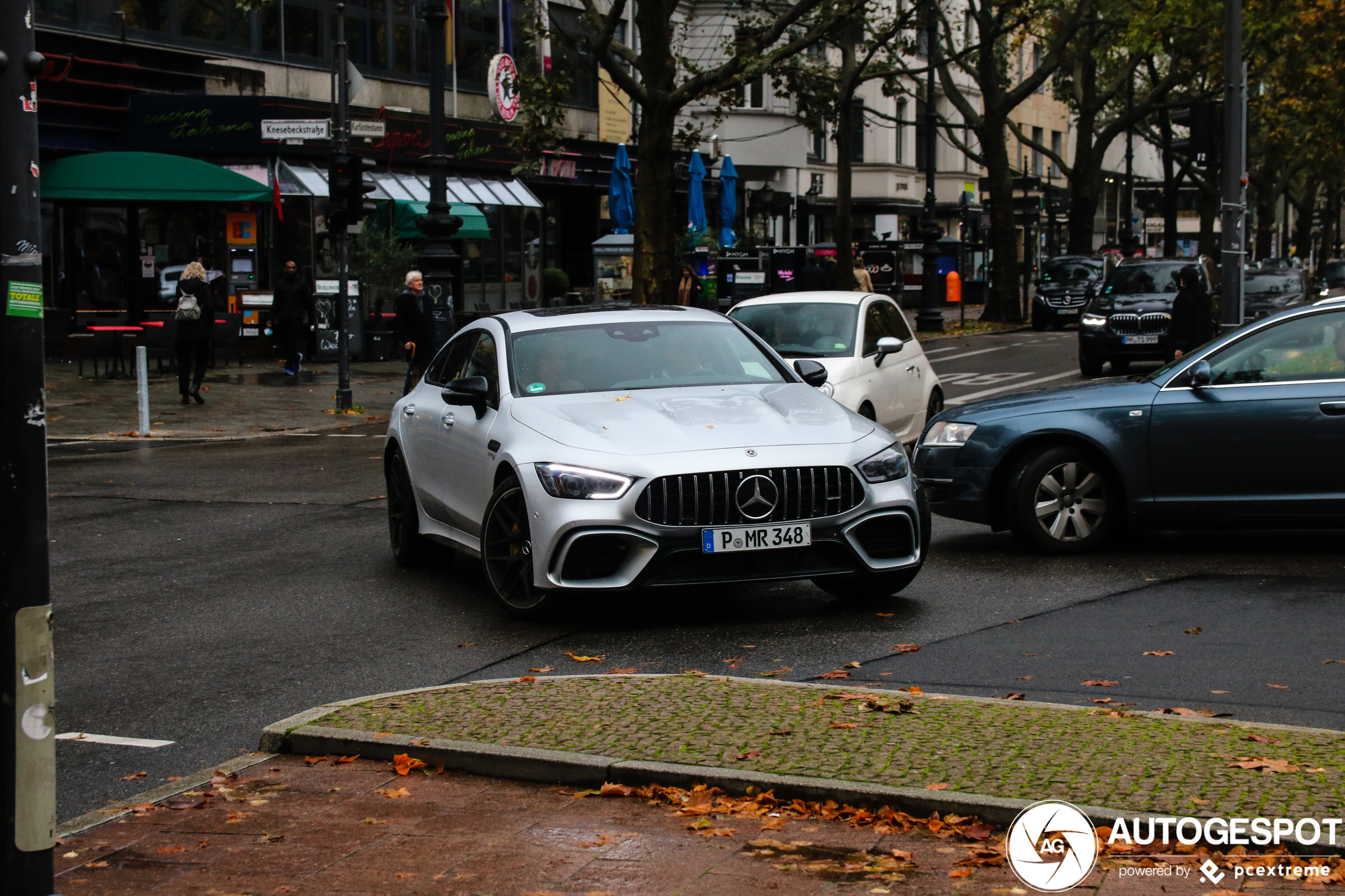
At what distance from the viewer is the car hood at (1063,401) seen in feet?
33.4

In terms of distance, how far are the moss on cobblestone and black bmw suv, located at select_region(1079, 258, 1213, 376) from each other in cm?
2003

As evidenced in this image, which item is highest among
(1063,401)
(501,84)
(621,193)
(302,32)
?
(302,32)

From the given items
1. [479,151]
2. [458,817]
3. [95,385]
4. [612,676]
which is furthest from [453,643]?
[479,151]

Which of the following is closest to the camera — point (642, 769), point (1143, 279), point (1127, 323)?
point (642, 769)

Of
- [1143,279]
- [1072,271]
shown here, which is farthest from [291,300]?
[1072,271]

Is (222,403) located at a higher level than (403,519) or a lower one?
higher

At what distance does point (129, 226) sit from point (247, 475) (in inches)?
690

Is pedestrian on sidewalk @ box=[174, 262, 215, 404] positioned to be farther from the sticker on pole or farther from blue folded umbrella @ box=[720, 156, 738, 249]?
the sticker on pole

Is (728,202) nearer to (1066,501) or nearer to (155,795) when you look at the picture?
(1066,501)

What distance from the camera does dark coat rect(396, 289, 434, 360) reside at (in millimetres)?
20125

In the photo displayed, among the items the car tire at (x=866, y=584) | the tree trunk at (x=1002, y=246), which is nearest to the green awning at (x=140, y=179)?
the tree trunk at (x=1002, y=246)

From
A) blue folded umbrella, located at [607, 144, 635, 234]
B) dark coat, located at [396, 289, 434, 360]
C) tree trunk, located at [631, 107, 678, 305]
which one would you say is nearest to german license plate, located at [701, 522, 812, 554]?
dark coat, located at [396, 289, 434, 360]

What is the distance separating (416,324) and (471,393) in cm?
1121

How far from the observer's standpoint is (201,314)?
2309cm
